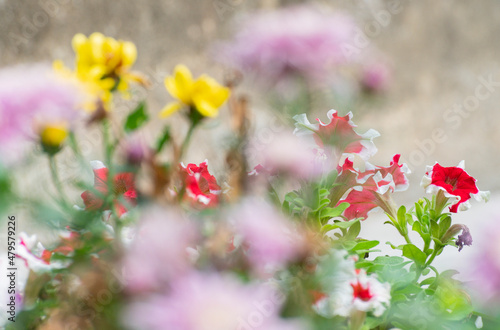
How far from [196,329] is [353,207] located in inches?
20.1

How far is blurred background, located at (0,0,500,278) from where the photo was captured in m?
3.00

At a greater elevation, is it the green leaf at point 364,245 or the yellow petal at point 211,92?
the yellow petal at point 211,92

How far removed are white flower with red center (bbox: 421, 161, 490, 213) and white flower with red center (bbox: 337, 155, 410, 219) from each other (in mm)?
39

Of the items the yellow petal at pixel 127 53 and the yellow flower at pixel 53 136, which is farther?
the yellow petal at pixel 127 53

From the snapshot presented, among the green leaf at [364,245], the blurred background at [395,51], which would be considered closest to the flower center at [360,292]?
the green leaf at [364,245]

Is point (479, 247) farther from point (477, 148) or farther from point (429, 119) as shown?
point (477, 148)

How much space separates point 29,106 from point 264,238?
0.17m

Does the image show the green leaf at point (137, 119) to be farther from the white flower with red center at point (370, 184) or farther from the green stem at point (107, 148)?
the white flower with red center at point (370, 184)

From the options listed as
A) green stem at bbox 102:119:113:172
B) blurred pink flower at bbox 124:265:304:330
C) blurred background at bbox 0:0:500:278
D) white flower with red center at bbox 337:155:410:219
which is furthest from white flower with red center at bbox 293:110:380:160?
blurred background at bbox 0:0:500:278

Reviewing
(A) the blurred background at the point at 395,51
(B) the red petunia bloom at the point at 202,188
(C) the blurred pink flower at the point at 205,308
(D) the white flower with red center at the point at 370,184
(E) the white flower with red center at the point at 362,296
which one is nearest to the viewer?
(C) the blurred pink flower at the point at 205,308

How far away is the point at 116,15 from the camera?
10.5 feet

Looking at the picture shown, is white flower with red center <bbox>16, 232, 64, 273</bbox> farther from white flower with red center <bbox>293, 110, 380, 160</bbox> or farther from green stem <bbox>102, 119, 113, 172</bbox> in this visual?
white flower with red center <bbox>293, 110, 380, 160</bbox>

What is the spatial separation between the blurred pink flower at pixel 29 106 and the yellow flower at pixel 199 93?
122 mm

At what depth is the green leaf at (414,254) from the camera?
0.73 metres
